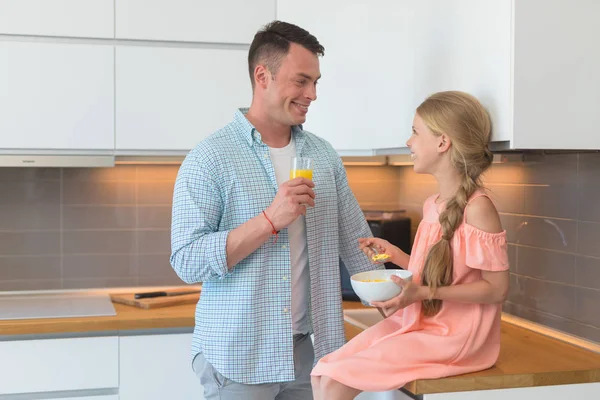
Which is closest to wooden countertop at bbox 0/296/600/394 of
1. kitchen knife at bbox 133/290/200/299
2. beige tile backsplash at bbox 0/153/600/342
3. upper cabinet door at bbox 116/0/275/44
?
kitchen knife at bbox 133/290/200/299

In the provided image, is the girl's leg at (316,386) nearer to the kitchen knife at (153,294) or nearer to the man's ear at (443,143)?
the man's ear at (443,143)

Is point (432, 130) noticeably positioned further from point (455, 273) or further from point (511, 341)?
point (511, 341)

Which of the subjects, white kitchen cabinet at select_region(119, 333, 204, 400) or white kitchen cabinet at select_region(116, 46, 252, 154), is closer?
white kitchen cabinet at select_region(119, 333, 204, 400)

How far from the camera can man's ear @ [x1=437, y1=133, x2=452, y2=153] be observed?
1.96 meters

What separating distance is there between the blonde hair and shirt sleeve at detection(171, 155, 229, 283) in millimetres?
497

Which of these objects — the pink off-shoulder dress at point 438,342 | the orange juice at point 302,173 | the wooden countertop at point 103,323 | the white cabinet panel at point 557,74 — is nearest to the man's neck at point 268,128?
the orange juice at point 302,173

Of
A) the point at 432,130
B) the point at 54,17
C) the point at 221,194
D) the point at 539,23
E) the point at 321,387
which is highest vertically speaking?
the point at 54,17

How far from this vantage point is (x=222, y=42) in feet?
10.2

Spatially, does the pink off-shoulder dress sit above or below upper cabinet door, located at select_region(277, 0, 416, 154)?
below

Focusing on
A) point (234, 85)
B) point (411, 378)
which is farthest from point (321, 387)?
point (234, 85)

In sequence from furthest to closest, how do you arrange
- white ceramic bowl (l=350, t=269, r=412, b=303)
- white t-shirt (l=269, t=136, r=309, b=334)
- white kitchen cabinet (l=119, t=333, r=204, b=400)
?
white kitchen cabinet (l=119, t=333, r=204, b=400), white t-shirt (l=269, t=136, r=309, b=334), white ceramic bowl (l=350, t=269, r=412, b=303)

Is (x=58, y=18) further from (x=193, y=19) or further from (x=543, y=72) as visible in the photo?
(x=543, y=72)

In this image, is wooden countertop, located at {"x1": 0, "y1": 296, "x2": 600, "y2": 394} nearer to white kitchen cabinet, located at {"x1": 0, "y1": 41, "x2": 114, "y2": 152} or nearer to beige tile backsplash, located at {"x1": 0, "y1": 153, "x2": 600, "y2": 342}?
beige tile backsplash, located at {"x1": 0, "y1": 153, "x2": 600, "y2": 342}

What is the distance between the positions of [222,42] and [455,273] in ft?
5.02
